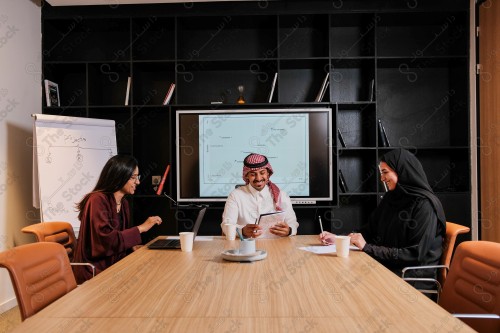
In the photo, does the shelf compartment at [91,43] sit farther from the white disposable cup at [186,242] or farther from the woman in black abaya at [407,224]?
the woman in black abaya at [407,224]

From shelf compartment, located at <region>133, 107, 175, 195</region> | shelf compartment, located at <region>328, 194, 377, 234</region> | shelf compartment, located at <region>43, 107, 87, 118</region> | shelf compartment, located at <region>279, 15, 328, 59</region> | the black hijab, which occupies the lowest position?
shelf compartment, located at <region>328, 194, 377, 234</region>

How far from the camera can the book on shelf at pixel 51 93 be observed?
13.2 ft

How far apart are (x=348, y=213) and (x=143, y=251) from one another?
2592 millimetres

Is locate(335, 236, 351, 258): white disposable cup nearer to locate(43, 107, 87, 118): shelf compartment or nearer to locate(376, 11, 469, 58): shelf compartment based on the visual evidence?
locate(376, 11, 469, 58): shelf compartment

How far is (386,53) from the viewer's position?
4.28 metres

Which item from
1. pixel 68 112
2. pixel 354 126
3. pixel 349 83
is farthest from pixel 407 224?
pixel 68 112

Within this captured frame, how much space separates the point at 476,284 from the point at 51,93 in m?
4.02

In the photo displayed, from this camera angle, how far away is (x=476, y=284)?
1609 millimetres

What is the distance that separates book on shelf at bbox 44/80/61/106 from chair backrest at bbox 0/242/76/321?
9.02 feet

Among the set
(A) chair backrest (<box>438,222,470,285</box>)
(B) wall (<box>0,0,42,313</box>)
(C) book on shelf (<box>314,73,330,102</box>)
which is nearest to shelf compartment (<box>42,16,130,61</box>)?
(B) wall (<box>0,0,42,313</box>)

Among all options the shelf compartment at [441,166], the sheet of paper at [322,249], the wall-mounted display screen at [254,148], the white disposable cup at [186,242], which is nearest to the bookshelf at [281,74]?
the shelf compartment at [441,166]

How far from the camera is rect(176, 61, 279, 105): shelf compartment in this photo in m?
4.34

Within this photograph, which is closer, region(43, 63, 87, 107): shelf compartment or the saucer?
the saucer

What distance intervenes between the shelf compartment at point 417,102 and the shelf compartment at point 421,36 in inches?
5.7
